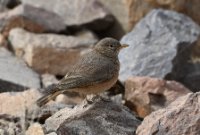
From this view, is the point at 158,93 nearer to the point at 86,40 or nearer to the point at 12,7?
the point at 86,40

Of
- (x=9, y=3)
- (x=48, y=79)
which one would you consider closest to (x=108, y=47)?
(x=48, y=79)

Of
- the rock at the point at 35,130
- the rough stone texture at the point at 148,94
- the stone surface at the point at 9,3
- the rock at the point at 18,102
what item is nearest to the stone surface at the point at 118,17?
the stone surface at the point at 9,3

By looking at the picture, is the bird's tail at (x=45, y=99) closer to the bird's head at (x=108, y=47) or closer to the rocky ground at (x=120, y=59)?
the rocky ground at (x=120, y=59)

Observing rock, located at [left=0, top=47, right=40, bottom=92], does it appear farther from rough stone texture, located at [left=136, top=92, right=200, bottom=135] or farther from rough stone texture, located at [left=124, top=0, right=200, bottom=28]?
rough stone texture, located at [left=136, top=92, right=200, bottom=135]

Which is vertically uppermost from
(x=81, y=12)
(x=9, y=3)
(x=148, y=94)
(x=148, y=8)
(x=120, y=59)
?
(x=148, y=94)

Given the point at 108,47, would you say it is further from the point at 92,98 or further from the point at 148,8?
the point at 148,8

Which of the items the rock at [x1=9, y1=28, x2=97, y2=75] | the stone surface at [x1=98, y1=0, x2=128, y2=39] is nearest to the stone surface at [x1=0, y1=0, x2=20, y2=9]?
the rock at [x1=9, y1=28, x2=97, y2=75]
